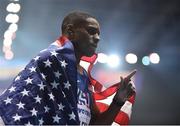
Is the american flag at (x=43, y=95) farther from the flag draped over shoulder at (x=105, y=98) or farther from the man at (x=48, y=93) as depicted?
the flag draped over shoulder at (x=105, y=98)

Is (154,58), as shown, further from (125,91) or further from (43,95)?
(43,95)

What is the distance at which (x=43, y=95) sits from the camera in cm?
237

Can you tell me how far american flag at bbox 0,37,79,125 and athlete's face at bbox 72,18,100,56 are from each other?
301mm

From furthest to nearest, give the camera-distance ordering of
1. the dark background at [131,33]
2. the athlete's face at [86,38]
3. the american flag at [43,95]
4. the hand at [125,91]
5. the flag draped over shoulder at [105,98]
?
the dark background at [131,33], the flag draped over shoulder at [105,98], the hand at [125,91], the athlete's face at [86,38], the american flag at [43,95]

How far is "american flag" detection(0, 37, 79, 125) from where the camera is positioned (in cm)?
231

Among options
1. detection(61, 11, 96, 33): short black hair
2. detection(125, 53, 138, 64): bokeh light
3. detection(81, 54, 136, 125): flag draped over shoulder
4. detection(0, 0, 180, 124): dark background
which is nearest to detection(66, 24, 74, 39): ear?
detection(61, 11, 96, 33): short black hair

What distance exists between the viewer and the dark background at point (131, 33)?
796 centimetres

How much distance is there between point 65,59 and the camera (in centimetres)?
253

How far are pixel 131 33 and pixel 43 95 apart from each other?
6.31 m

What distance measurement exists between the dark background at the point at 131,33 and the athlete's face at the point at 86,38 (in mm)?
5024

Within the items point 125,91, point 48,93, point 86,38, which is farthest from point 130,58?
point 48,93

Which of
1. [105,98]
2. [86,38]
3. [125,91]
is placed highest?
[86,38]

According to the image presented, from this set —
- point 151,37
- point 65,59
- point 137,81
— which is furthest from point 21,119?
point 137,81

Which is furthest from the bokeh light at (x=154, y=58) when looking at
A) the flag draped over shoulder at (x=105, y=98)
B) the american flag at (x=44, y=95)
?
the american flag at (x=44, y=95)
